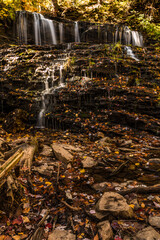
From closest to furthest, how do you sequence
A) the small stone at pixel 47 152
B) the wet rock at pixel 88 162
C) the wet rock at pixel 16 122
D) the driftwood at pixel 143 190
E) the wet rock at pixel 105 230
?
the wet rock at pixel 105 230 → the driftwood at pixel 143 190 → the wet rock at pixel 88 162 → the small stone at pixel 47 152 → the wet rock at pixel 16 122

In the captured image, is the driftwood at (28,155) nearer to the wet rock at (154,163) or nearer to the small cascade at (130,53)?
the wet rock at (154,163)

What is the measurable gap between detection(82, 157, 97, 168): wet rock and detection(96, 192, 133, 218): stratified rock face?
61.3 inches

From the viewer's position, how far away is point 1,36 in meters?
12.8

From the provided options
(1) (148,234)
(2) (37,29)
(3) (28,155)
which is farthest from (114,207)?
(2) (37,29)

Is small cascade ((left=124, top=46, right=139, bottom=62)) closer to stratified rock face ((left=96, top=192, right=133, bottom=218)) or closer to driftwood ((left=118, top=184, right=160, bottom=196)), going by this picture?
driftwood ((left=118, top=184, right=160, bottom=196))

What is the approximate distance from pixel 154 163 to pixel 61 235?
329cm

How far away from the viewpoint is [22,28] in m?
13.7

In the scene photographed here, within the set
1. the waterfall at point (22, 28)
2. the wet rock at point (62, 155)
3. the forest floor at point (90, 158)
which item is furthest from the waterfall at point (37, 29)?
the wet rock at point (62, 155)

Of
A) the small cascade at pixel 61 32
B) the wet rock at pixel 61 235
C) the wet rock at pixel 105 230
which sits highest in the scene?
the small cascade at pixel 61 32

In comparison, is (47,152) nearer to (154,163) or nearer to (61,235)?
(61,235)

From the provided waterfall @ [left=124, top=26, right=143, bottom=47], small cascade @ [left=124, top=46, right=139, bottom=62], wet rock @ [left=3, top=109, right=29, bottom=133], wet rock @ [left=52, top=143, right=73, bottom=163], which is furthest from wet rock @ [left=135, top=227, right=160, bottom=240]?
waterfall @ [left=124, top=26, right=143, bottom=47]

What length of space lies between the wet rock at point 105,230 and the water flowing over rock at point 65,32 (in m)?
15.9

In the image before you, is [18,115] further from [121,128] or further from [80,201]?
[80,201]

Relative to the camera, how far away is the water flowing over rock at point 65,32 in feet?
45.2
